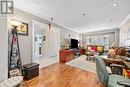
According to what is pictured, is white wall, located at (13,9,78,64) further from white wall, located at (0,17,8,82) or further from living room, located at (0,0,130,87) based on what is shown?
white wall, located at (0,17,8,82)

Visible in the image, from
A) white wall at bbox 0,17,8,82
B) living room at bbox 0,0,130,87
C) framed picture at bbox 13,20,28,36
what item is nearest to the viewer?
white wall at bbox 0,17,8,82

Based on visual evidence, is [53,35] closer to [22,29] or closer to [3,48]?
[22,29]

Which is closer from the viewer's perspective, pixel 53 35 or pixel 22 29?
pixel 22 29

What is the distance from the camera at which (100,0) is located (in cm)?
305

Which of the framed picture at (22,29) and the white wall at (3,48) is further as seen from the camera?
the framed picture at (22,29)

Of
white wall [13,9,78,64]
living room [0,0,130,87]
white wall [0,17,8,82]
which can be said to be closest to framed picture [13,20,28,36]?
living room [0,0,130,87]

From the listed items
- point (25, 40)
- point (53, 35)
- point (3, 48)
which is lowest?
point (3, 48)

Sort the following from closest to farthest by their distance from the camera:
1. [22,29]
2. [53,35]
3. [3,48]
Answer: [3,48], [22,29], [53,35]

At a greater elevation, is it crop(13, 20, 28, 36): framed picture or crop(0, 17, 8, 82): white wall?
crop(13, 20, 28, 36): framed picture

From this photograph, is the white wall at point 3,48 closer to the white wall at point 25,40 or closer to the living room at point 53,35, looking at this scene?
the living room at point 53,35

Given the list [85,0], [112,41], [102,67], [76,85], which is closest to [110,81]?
[102,67]

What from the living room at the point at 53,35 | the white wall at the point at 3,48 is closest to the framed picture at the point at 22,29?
the living room at the point at 53,35

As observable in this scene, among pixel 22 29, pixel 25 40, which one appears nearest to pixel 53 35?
pixel 25 40

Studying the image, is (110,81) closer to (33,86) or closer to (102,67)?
(102,67)
